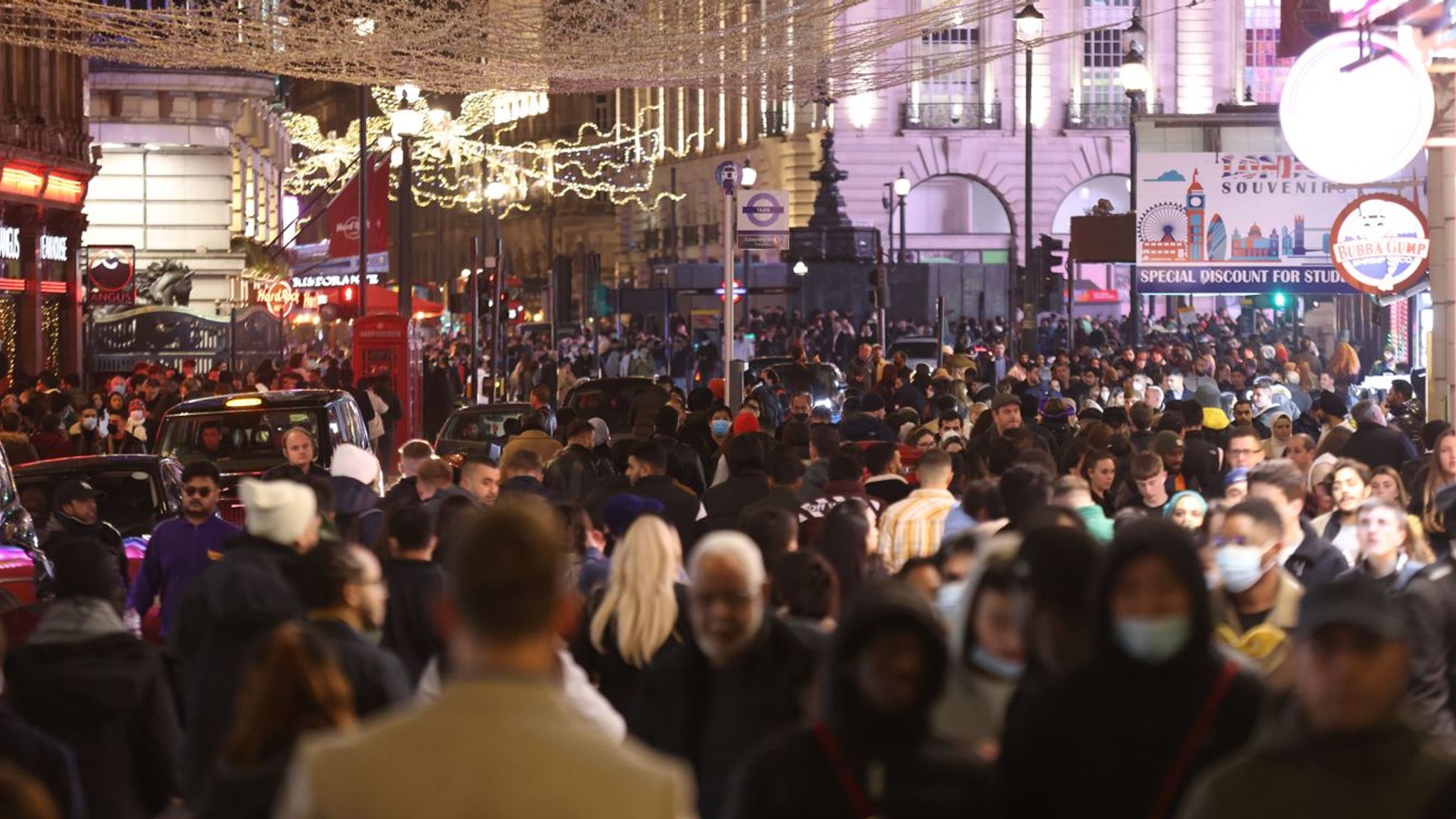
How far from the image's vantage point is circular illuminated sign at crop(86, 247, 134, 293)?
4088cm

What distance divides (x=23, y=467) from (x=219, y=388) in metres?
Answer: 13.2

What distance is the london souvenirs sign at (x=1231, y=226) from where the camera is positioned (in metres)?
32.7

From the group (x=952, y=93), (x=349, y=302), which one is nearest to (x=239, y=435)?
(x=349, y=302)

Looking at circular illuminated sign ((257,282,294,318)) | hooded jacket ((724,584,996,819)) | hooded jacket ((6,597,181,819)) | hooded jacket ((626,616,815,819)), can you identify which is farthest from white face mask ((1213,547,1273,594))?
circular illuminated sign ((257,282,294,318))

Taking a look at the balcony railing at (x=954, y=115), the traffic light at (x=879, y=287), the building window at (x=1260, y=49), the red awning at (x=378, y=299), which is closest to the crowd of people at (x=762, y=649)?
the traffic light at (x=879, y=287)

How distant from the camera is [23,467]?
1628 centimetres

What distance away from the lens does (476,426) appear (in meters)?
25.1

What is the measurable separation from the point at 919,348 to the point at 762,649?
3757 centimetres

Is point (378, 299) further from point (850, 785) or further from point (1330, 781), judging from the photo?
point (1330, 781)

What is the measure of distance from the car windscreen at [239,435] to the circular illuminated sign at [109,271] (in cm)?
2327

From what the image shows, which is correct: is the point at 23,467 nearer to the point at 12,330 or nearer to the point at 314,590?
the point at 314,590

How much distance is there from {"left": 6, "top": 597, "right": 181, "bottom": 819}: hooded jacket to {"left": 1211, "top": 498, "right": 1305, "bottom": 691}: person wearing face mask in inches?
134

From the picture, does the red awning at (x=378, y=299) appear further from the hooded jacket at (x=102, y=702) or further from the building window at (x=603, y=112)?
the building window at (x=603, y=112)

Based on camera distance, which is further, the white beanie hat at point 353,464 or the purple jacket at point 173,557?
the white beanie hat at point 353,464
